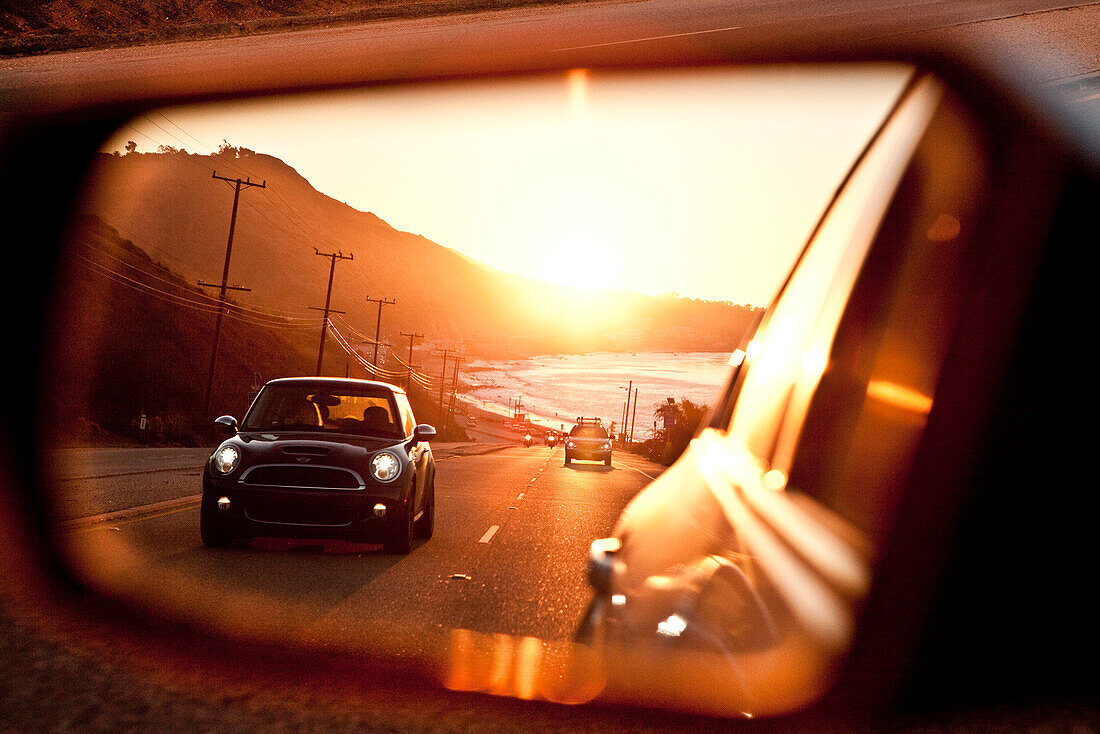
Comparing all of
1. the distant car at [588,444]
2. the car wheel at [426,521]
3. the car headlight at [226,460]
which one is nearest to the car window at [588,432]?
the distant car at [588,444]

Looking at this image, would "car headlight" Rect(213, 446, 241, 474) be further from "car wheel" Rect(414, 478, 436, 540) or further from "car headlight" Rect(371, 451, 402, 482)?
"car wheel" Rect(414, 478, 436, 540)

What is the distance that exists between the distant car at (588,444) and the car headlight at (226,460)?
34969mm

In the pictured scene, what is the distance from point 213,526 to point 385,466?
1504 mm

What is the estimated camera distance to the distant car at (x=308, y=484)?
332 inches

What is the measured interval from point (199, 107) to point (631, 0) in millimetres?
41818

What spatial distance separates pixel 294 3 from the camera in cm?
4491

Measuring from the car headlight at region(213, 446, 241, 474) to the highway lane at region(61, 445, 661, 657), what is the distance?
26.9 inches

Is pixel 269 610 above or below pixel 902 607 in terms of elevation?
below

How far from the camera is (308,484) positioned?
27.7 feet

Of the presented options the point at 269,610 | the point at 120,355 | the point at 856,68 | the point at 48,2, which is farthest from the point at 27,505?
the point at 120,355

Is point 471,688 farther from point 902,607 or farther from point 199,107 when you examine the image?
point 199,107

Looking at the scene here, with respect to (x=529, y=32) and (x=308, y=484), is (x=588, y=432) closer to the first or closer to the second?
(x=529, y=32)

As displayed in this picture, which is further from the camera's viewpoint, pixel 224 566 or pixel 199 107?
pixel 224 566

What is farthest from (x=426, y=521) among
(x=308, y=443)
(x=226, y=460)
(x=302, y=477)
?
(x=226, y=460)
